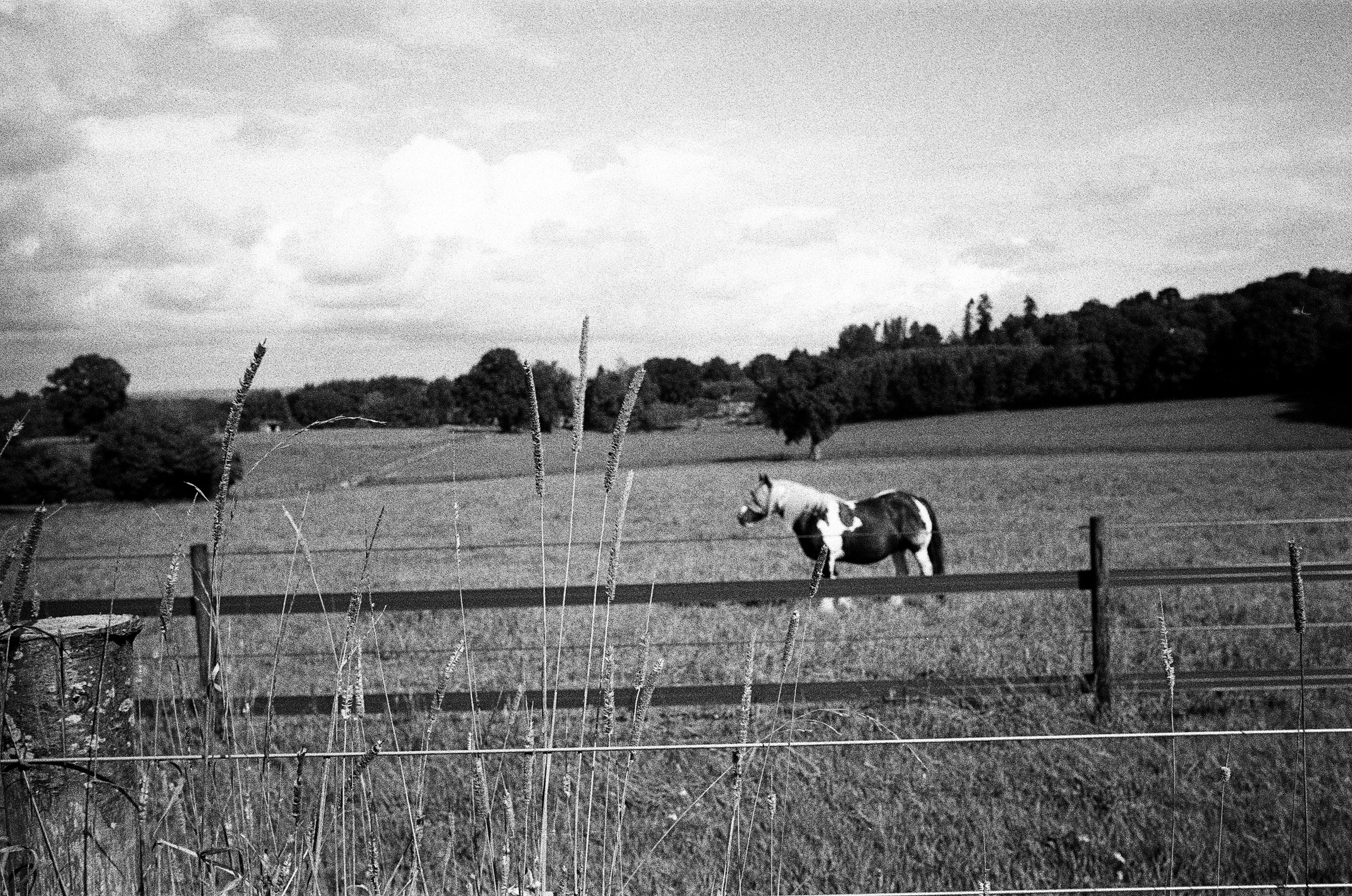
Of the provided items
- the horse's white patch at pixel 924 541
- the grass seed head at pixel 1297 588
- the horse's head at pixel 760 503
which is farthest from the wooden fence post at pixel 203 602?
the horse's white patch at pixel 924 541

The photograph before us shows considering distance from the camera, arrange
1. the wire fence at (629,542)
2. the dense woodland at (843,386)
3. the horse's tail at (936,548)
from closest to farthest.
Result: the wire fence at (629,542)
the horse's tail at (936,548)
the dense woodland at (843,386)

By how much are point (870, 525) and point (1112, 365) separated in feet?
169

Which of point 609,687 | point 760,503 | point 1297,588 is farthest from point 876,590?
point 760,503

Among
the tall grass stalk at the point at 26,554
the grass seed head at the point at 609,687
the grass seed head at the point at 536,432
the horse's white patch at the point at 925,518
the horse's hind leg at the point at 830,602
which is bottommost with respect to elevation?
the horse's hind leg at the point at 830,602

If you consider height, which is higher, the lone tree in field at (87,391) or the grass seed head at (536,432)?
the lone tree in field at (87,391)

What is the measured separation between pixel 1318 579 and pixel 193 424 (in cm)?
3337

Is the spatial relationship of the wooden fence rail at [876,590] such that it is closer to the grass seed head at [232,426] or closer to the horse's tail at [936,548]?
the grass seed head at [232,426]

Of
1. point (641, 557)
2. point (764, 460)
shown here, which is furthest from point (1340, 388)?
point (641, 557)

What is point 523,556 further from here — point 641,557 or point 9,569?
point 9,569

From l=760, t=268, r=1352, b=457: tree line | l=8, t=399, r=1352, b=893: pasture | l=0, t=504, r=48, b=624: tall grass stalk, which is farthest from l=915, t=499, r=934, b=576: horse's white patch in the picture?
l=760, t=268, r=1352, b=457: tree line

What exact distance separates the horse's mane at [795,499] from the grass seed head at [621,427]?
367 inches

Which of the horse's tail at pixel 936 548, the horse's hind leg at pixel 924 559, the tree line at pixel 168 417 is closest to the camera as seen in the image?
the horse's tail at pixel 936 548

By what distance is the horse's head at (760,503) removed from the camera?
38.5 ft

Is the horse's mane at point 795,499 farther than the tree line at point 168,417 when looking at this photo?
No
